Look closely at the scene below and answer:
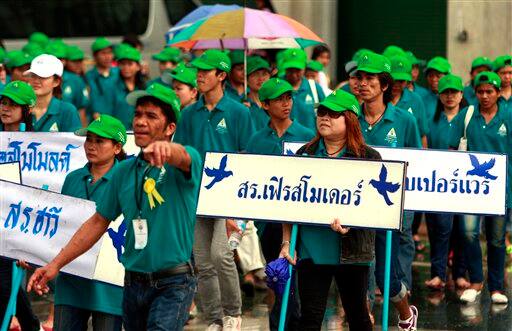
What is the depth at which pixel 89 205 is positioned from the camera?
9.28 m

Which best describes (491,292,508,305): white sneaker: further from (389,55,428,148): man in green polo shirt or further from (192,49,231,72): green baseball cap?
(192,49,231,72): green baseball cap

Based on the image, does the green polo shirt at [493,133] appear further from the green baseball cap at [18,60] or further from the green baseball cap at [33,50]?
the green baseball cap at [33,50]

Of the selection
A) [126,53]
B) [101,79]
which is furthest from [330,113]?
[101,79]

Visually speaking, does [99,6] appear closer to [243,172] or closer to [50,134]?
[50,134]

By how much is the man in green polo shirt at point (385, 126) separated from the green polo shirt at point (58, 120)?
8.19 feet

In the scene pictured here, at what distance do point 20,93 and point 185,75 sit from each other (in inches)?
65.0

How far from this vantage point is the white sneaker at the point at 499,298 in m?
12.9

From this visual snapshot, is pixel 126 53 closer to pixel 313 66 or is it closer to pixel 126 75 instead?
pixel 126 75

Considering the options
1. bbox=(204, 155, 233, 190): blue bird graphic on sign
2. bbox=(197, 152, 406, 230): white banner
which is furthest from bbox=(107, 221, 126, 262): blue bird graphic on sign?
bbox=(204, 155, 233, 190): blue bird graphic on sign

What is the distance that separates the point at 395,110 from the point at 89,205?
3097 millimetres

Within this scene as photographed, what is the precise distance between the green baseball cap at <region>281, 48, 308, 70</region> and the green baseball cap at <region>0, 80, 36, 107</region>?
4014 mm

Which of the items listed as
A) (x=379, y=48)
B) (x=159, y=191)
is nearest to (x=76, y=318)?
(x=159, y=191)

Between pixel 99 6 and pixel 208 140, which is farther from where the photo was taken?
pixel 99 6

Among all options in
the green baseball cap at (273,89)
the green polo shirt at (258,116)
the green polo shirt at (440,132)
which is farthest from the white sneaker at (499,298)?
the green baseball cap at (273,89)
